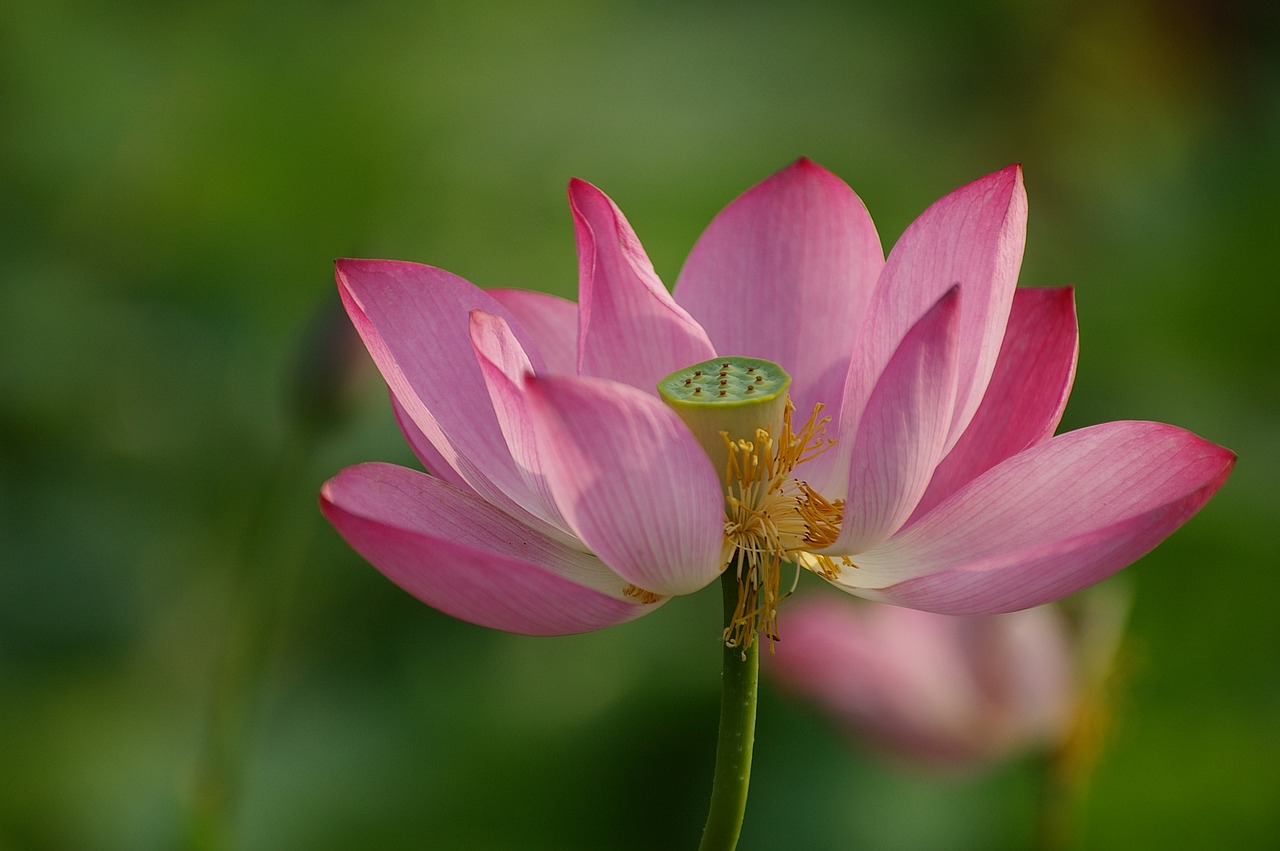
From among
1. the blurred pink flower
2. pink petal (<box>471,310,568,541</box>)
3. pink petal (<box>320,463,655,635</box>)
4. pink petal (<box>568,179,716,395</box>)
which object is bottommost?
the blurred pink flower

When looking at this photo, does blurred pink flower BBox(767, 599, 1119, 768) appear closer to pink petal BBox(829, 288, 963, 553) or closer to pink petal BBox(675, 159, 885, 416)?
pink petal BBox(675, 159, 885, 416)

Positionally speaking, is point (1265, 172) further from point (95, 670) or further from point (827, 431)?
point (95, 670)

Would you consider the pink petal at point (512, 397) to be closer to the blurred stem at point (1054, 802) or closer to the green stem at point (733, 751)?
the green stem at point (733, 751)

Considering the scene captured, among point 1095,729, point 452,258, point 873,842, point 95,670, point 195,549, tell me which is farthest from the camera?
point 452,258

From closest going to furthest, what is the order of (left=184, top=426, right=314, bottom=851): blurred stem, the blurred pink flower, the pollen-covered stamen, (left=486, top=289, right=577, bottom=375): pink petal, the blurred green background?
the pollen-covered stamen → (left=486, top=289, right=577, bottom=375): pink petal → (left=184, top=426, right=314, bottom=851): blurred stem → the blurred pink flower → the blurred green background

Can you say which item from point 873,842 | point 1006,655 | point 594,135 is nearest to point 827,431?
point 1006,655

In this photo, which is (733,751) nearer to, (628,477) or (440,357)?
(628,477)

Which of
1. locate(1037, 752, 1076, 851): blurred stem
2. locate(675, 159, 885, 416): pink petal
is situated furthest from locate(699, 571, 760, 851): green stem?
locate(1037, 752, 1076, 851): blurred stem
